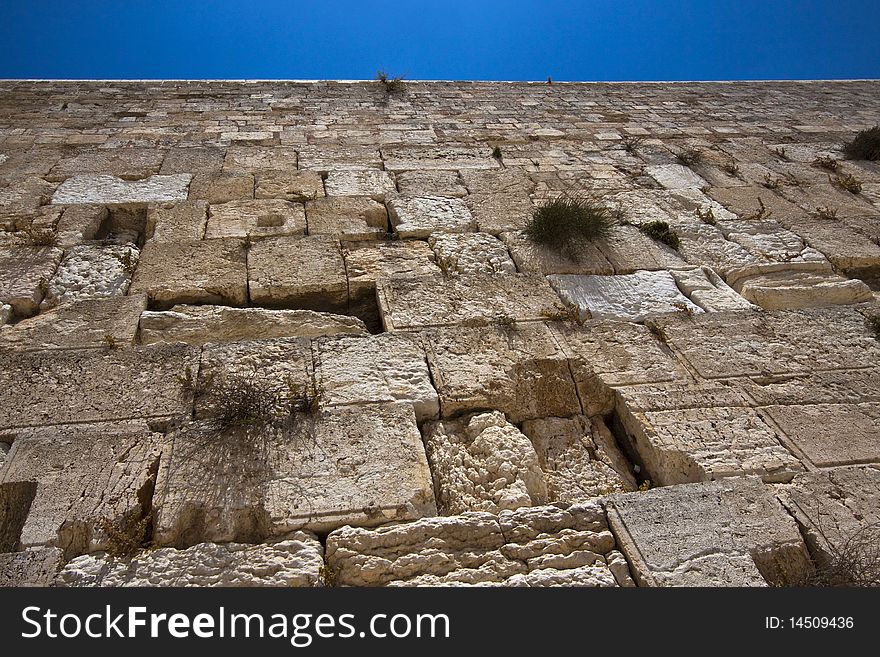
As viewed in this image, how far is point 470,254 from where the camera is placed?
4.34 m

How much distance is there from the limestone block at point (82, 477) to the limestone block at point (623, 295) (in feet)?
8.52

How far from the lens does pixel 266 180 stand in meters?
5.29

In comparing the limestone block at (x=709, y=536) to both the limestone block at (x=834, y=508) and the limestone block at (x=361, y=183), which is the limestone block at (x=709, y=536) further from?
the limestone block at (x=361, y=183)

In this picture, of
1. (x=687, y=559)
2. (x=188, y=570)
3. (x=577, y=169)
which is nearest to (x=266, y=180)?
(x=577, y=169)

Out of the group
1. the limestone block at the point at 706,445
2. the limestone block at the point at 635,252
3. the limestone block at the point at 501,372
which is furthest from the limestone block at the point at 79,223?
the limestone block at the point at 706,445

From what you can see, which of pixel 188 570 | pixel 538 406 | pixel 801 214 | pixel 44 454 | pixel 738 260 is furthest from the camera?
pixel 801 214

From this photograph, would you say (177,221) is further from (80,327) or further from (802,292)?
(802,292)

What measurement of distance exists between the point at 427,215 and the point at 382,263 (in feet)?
2.87

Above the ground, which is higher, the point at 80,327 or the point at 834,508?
the point at 80,327

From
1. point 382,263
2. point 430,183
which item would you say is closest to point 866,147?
point 430,183

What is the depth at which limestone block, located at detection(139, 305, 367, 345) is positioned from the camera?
3414mm
